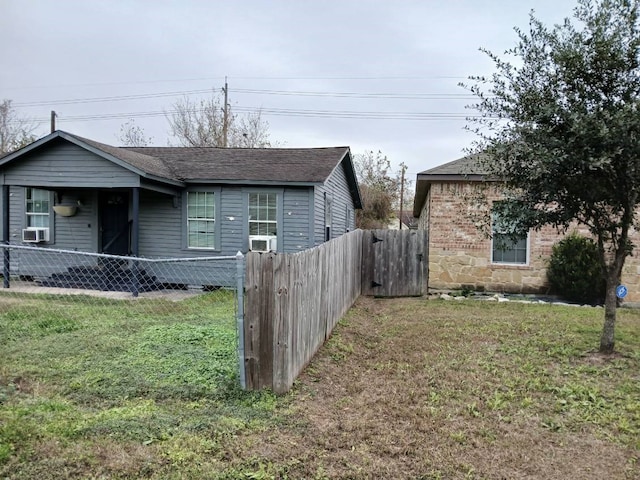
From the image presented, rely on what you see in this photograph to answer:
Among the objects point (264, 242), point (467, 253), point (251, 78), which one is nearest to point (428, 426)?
point (467, 253)

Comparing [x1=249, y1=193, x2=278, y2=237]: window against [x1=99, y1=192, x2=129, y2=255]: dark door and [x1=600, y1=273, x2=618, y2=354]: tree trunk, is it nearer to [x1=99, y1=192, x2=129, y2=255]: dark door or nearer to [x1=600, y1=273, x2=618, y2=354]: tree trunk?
[x1=99, y1=192, x2=129, y2=255]: dark door

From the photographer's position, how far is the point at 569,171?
5223mm

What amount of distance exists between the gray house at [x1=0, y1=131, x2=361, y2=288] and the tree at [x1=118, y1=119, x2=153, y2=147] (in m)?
18.4

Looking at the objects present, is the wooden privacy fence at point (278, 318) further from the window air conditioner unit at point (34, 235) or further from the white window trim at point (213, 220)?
the window air conditioner unit at point (34, 235)

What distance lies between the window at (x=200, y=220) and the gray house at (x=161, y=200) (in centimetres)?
3

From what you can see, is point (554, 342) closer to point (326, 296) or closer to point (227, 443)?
point (326, 296)

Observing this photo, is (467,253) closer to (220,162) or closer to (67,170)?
(220,162)

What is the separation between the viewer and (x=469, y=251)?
1123 centimetres

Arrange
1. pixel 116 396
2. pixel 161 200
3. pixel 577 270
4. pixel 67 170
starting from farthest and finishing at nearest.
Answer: pixel 161 200
pixel 67 170
pixel 577 270
pixel 116 396

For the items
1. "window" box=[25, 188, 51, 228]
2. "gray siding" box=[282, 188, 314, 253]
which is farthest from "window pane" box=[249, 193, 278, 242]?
"window" box=[25, 188, 51, 228]

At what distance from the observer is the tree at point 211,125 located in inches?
1123

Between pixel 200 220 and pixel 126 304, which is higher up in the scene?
pixel 200 220

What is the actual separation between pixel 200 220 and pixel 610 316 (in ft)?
30.5

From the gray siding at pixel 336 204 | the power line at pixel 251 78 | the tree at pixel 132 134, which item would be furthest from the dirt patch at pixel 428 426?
the tree at pixel 132 134
